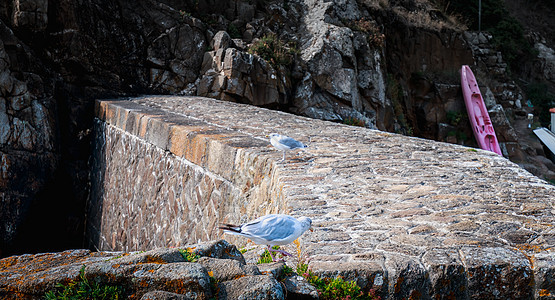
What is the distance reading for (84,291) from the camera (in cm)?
177

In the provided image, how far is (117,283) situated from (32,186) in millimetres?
6600

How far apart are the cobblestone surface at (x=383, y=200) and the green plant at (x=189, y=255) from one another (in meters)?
0.55

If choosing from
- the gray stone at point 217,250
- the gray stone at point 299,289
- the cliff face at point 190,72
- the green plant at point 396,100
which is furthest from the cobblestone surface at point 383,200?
the green plant at point 396,100

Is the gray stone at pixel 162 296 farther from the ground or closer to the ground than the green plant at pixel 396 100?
farther from the ground

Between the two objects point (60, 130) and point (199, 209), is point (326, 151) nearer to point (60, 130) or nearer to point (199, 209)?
point (199, 209)

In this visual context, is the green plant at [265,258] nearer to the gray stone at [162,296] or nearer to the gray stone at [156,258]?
the gray stone at [156,258]

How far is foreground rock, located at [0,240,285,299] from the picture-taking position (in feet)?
5.65

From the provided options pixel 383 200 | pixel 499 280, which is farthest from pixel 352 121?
pixel 499 280

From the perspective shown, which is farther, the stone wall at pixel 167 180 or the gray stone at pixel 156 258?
the stone wall at pixel 167 180

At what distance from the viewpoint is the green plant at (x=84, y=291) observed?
1.75 metres

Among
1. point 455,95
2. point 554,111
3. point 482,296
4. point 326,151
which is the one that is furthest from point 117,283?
point 554,111

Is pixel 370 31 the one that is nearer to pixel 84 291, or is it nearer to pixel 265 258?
pixel 265 258

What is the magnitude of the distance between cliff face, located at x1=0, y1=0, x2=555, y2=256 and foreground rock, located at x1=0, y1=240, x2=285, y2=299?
20.0ft

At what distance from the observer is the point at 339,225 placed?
8.83ft
